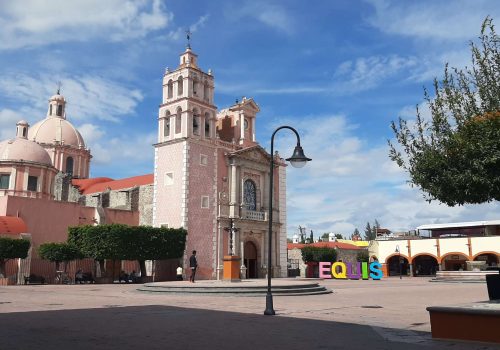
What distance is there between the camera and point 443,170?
10719mm

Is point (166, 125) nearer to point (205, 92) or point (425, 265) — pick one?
point (205, 92)

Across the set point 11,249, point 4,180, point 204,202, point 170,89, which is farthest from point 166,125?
point 11,249

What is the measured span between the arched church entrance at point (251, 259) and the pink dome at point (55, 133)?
2626cm

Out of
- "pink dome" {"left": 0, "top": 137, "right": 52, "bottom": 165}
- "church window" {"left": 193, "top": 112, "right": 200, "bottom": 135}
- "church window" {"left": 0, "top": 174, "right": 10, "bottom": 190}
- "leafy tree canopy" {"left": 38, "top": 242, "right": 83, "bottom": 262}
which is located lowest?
"leafy tree canopy" {"left": 38, "top": 242, "right": 83, "bottom": 262}

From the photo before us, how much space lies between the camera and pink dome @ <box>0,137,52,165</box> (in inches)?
1652

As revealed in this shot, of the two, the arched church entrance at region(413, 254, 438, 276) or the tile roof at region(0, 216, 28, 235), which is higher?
the tile roof at region(0, 216, 28, 235)

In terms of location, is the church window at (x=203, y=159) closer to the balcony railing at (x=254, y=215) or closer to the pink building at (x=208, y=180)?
the pink building at (x=208, y=180)

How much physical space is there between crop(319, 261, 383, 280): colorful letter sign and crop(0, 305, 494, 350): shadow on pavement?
34.2 metres

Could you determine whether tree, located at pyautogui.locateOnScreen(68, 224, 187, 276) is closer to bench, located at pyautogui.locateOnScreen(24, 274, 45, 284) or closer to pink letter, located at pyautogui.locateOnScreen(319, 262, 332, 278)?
bench, located at pyautogui.locateOnScreen(24, 274, 45, 284)

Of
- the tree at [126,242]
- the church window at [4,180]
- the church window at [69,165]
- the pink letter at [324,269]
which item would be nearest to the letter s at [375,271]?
the pink letter at [324,269]

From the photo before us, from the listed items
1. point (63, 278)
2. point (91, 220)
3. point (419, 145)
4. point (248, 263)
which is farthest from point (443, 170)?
point (91, 220)

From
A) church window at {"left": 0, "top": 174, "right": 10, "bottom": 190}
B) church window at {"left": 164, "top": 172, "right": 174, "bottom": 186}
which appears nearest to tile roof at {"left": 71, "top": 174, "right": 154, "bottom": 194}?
church window at {"left": 164, "top": 172, "right": 174, "bottom": 186}

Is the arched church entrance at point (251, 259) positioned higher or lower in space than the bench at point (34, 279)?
higher

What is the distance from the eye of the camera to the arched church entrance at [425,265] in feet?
197
